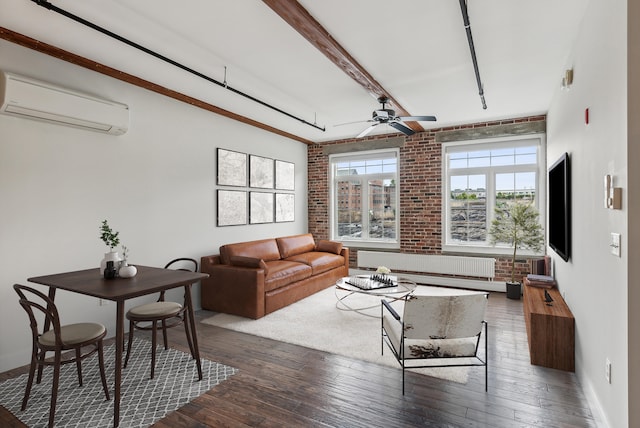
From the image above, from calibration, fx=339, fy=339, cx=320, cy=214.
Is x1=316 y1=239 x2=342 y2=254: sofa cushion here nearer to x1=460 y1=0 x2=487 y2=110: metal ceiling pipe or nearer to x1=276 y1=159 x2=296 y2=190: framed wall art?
x1=276 y1=159 x2=296 y2=190: framed wall art

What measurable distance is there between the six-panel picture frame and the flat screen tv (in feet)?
14.1

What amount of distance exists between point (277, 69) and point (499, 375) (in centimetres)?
360

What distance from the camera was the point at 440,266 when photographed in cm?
604

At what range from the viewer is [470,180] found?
6012mm

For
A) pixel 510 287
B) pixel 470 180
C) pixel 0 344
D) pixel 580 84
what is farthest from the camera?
pixel 470 180

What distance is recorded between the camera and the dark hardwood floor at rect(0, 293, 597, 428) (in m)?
2.22

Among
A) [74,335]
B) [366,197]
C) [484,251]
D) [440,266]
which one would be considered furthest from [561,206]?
[74,335]

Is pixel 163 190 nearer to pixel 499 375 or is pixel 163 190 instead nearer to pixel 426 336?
pixel 426 336

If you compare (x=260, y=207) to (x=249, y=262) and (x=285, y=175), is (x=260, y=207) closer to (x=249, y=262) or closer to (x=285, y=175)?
(x=285, y=175)

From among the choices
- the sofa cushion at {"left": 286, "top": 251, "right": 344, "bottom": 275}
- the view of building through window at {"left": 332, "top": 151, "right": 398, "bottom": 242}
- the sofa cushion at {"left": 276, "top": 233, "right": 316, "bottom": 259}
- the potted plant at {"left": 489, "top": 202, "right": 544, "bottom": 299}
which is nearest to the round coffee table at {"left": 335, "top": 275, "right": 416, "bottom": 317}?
the sofa cushion at {"left": 286, "top": 251, "right": 344, "bottom": 275}

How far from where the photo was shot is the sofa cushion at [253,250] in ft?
15.7

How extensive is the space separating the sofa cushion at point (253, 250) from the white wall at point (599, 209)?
390cm

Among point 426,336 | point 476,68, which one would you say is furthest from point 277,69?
point 426,336

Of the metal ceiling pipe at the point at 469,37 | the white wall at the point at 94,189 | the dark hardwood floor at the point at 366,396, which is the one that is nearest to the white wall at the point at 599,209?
the dark hardwood floor at the point at 366,396
